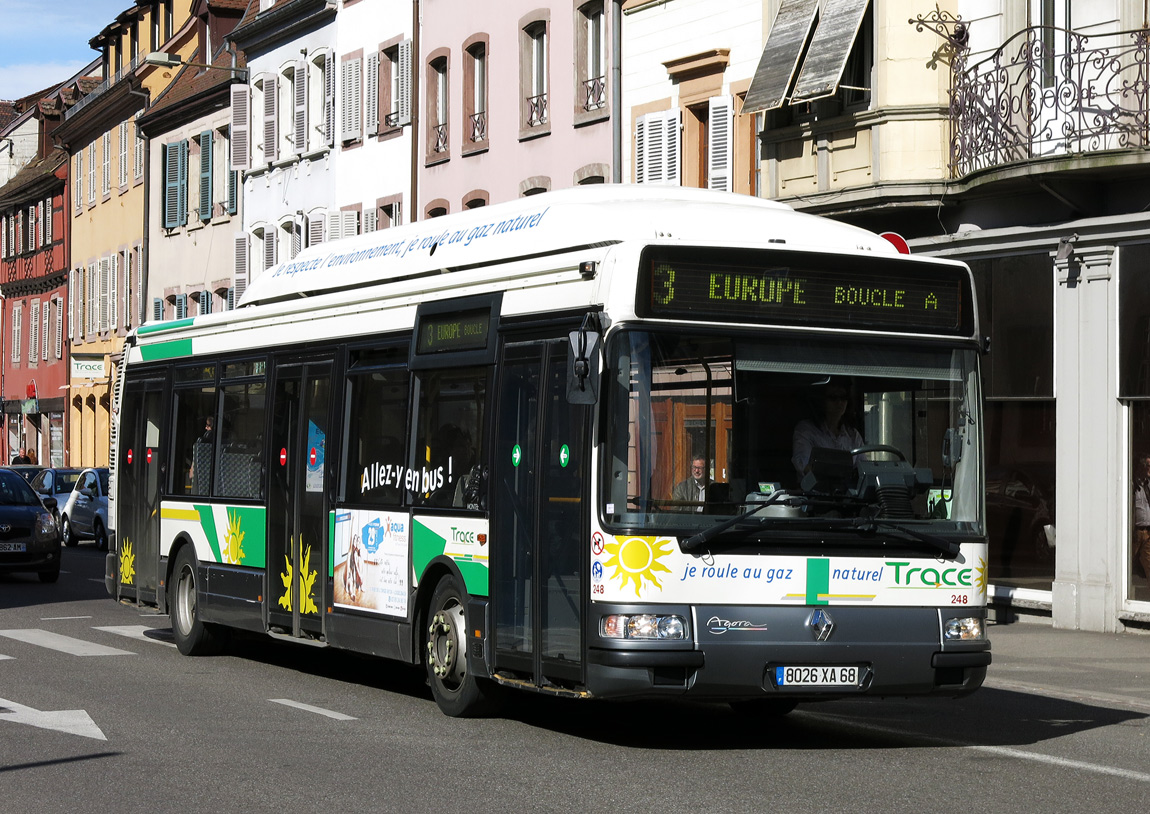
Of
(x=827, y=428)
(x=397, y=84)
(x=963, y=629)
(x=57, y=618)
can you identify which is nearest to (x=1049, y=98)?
(x=963, y=629)

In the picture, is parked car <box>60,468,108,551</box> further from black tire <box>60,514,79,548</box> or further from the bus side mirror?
the bus side mirror

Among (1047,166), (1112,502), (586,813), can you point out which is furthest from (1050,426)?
(586,813)

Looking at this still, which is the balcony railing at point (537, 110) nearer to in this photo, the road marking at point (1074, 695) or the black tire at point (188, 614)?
the black tire at point (188, 614)

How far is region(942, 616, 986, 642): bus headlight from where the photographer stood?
1072cm

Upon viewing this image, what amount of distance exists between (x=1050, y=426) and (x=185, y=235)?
3443cm

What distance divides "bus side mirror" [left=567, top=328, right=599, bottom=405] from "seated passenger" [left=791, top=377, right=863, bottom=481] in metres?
1.10

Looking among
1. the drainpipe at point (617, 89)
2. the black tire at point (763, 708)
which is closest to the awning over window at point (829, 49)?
the drainpipe at point (617, 89)

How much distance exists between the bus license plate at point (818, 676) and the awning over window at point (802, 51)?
524 inches

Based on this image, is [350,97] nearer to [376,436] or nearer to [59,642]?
[59,642]

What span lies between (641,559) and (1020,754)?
2472 mm

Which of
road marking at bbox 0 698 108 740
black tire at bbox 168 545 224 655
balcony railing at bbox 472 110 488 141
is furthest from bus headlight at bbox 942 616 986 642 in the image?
balcony railing at bbox 472 110 488 141

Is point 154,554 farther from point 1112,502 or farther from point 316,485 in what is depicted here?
point 1112,502

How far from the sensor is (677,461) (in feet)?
33.2

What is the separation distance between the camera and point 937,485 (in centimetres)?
1075
